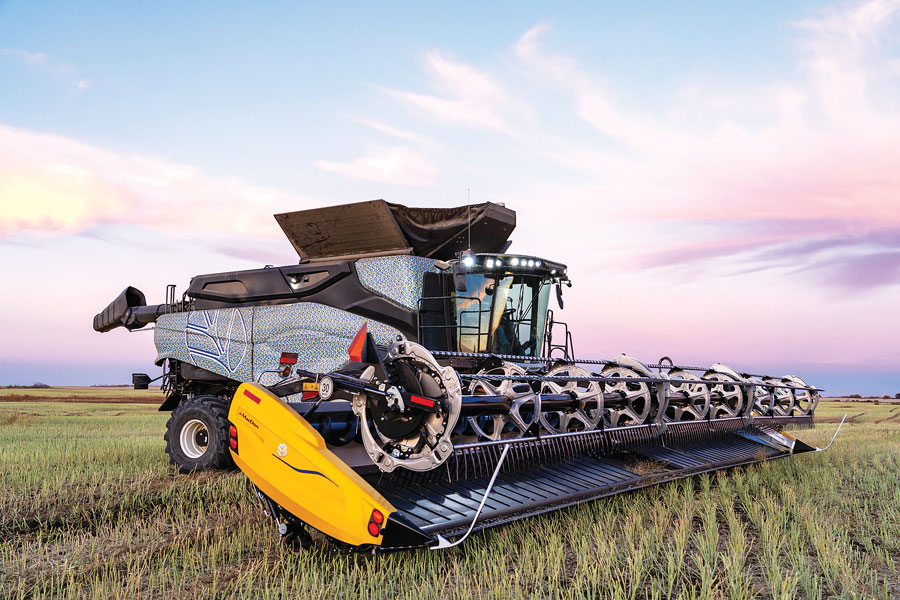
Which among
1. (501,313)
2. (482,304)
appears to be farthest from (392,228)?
(501,313)

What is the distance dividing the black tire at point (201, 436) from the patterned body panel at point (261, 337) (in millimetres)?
681

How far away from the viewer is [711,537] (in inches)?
159

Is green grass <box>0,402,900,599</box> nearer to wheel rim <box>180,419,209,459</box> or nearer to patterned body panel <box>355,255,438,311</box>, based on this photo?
wheel rim <box>180,419,209,459</box>

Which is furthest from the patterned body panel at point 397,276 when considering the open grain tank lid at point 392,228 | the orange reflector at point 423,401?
the orange reflector at point 423,401

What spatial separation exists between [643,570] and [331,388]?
6.50 feet

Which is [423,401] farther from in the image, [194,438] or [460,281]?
[194,438]

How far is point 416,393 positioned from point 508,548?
1.24 m

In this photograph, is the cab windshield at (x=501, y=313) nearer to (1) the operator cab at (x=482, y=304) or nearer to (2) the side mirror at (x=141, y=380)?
(1) the operator cab at (x=482, y=304)

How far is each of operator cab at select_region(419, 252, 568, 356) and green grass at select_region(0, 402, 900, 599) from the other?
233 centimetres

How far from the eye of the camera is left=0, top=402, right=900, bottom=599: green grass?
11.0 ft

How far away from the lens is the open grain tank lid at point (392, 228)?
734cm

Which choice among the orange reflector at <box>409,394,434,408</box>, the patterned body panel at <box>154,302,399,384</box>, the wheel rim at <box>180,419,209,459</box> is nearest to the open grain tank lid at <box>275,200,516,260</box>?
the patterned body panel at <box>154,302,399,384</box>

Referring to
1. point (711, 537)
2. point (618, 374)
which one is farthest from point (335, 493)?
point (618, 374)

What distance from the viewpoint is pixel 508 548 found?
3979mm
